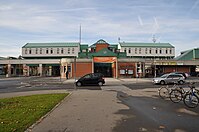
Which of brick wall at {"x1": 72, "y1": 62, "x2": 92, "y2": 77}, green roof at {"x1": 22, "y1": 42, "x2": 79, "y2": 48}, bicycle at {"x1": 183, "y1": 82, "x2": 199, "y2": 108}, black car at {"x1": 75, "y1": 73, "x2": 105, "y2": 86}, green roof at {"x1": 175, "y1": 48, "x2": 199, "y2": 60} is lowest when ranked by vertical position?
bicycle at {"x1": 183, "y1": 82, "x2": 199, "y2": 108}

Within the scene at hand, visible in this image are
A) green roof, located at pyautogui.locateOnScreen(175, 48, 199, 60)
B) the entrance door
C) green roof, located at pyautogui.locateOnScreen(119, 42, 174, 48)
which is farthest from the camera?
green roof, located at pyautogui.locateOnScreen(119, 42, 174, 48)

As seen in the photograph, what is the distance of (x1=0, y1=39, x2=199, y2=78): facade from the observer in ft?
172

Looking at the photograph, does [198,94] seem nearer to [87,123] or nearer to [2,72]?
[87,123]

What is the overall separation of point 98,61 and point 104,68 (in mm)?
4332

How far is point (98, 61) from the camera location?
5316cm

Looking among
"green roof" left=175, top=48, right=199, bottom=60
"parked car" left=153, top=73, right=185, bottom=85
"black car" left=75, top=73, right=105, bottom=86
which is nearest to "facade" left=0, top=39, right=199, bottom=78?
"green roof" left=175, top=48, right=199, bottom=60

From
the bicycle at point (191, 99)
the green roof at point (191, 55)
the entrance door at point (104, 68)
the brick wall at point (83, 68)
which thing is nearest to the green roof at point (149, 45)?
the green roof at point (191, 55)

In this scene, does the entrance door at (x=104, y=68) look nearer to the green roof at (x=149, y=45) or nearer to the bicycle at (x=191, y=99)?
the green roof at (x=149, y=45)

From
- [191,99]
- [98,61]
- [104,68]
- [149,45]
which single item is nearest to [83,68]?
[98,61]

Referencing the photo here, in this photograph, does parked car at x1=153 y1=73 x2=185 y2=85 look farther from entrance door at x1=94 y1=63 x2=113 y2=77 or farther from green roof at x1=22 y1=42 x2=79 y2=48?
green roof at x1=22 y1=42 x2=79 y2=48

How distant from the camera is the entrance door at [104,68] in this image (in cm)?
5559

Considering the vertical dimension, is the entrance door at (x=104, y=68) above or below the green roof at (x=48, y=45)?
below

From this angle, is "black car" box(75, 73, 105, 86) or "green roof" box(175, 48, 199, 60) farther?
"green roof" box(175, 48, 199, 60)

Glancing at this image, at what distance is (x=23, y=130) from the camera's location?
6625 mm
